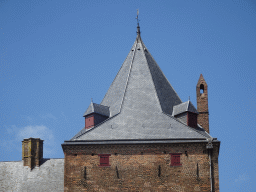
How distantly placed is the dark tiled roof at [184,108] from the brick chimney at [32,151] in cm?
1266

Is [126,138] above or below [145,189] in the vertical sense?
above

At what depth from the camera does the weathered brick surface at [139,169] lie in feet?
119

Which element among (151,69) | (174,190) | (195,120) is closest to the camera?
(174,190)

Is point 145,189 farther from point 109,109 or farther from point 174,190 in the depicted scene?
point 109,109

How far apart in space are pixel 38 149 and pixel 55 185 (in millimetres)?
4862

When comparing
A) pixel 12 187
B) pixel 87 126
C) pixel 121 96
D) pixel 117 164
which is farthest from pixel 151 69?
pixel 12 187

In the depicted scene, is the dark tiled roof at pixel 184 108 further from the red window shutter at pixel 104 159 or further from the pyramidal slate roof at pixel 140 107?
the red window shutter at pixel 104 159

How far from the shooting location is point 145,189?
3619 centimetres

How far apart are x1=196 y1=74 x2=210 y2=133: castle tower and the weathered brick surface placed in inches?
179

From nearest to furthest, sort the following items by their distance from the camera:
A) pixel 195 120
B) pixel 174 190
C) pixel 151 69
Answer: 1. pixel 174 190
2. pixel 195 120
3. pixel 151 69

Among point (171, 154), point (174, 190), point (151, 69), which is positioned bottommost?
point (174, 190)

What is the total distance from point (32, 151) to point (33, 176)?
2.75m

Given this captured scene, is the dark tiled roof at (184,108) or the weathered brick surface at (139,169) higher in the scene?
the dark tiled roof at (184,108)

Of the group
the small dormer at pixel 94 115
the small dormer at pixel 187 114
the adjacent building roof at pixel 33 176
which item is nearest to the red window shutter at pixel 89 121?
the small dormer at pixel 94 115
